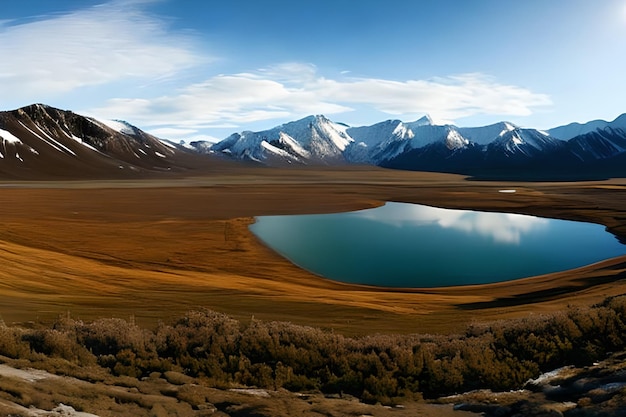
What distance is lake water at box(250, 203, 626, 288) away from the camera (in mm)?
31281

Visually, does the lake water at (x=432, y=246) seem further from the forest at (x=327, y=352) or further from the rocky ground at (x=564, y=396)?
the rocky ground at (x=564, y=396)

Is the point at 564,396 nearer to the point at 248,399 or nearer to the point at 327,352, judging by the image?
the point at 327,352

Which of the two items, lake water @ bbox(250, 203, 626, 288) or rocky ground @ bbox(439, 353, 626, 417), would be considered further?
lake water @ bbox(250, 203, 626, 288)

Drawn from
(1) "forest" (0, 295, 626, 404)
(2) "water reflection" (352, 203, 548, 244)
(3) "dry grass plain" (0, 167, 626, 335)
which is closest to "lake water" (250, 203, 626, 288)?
(2) "water reflection" (352, 203, 548, 244)

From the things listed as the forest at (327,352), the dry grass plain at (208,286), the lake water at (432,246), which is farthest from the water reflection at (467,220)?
the forest at (327,352)

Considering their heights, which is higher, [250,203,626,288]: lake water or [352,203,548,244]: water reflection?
[352,203,548,244]: water reflection

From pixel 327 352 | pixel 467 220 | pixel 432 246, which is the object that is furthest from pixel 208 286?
pixel 467 220

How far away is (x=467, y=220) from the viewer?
58.1 metres

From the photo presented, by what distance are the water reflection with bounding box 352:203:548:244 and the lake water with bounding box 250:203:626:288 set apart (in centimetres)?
10

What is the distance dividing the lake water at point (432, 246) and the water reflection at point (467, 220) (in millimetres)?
103

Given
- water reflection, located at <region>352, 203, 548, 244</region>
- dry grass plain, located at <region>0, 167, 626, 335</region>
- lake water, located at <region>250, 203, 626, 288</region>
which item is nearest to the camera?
dry grass plain, located at <region>0, 167, 626, 335</region>

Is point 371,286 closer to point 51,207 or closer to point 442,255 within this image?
point 442,255

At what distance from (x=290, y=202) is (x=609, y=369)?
6721cm

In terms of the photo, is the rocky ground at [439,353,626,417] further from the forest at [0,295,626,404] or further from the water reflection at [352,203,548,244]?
the water reflection at [352,203,548,244]
